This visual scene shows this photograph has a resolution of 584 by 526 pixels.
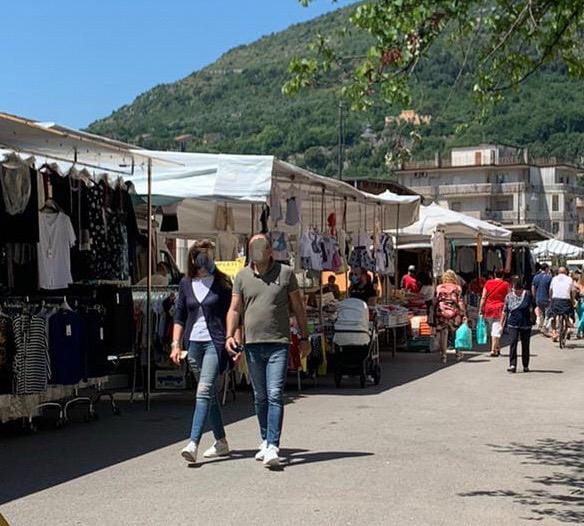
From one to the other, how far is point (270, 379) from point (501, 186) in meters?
111

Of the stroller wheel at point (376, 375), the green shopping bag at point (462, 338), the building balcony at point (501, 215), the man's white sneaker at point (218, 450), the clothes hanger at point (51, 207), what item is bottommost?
the man's white sneaker at point (218, 450)

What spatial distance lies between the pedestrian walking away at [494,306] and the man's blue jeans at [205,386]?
39.5 ft

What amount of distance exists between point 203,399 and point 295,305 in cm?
113

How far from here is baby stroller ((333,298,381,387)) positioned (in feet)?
47.2

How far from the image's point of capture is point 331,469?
8.30 metres

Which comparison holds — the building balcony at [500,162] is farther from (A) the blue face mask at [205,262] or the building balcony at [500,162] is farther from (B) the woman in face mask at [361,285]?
(A) the blue face mask at [205,262]

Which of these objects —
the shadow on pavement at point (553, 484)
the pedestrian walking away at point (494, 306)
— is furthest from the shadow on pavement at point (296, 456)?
the pedestrian walking away at point (494, 306)

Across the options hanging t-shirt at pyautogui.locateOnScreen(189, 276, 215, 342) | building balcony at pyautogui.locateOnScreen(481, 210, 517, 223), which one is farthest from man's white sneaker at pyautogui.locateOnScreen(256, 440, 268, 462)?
building balcony at pyautogui.locateOnScreen(481, 210, 517, 223)

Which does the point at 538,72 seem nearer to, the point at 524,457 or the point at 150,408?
the point at 524,457

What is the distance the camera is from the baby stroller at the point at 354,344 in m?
14.4

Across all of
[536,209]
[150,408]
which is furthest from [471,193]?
[150,408]

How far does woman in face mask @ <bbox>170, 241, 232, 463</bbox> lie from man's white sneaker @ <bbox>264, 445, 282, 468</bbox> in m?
0.60

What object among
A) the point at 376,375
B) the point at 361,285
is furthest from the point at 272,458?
the point at 361,285

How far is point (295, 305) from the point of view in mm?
8578
